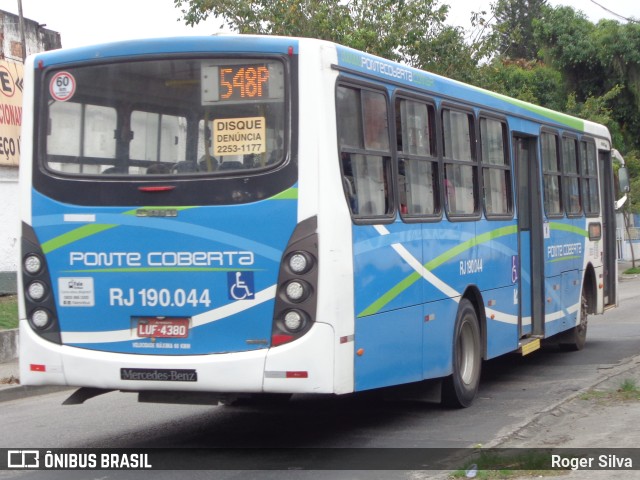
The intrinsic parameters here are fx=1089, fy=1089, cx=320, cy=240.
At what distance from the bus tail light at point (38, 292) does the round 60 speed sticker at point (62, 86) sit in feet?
3.27

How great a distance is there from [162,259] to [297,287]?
1.01 metres

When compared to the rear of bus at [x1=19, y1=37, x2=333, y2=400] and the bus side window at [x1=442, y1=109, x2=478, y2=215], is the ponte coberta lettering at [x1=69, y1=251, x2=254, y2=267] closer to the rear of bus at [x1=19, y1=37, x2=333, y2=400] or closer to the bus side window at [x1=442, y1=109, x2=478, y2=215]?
the rear of bus at [x1=19, y1=37, x2=333, y2=400]

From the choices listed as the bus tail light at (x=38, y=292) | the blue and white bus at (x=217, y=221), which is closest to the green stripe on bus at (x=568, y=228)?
the blue and white bus at (x=217, y=221)

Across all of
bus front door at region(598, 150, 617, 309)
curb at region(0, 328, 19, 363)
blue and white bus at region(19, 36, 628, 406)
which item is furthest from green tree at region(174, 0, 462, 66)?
blue and white bus at region(19, 36, 628, 406)

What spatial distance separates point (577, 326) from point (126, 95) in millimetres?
8215

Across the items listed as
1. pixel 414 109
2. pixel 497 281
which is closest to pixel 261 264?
pixel 414 109

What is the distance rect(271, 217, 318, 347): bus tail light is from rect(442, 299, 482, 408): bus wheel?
8.98 ft

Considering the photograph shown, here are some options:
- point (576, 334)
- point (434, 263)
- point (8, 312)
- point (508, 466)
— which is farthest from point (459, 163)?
point (8, 312)

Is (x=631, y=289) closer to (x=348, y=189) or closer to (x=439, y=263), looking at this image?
(x=439, y=263)

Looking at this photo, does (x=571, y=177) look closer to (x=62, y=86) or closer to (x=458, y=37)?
(x=62, y=86)

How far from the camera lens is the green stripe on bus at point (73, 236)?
780 centimetres

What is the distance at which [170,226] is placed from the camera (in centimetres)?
765

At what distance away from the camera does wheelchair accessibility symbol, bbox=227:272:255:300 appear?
745cm

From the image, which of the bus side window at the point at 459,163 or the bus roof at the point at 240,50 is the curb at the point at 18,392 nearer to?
the bus roof at the point at 240,50
